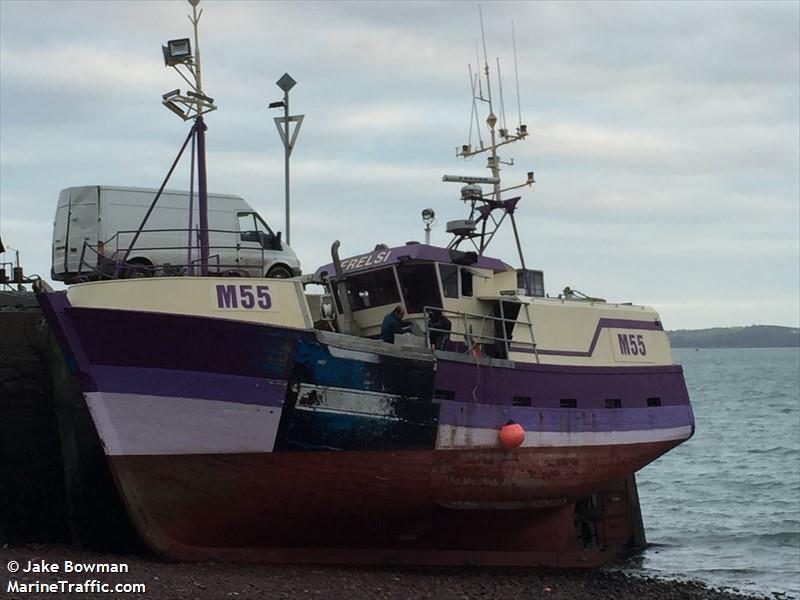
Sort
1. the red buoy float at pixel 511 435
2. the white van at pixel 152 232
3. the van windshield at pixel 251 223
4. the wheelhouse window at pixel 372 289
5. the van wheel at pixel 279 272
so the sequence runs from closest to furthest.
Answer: the red buoy float at pixel 511 435, the wheelhouse window at pixel 372 289, the white van at pixel 152 232, the van wheel at pixel 279 272, the van windshield at pixel 251 223

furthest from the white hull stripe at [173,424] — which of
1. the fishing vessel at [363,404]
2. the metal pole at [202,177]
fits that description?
the metal pole at [202,177]

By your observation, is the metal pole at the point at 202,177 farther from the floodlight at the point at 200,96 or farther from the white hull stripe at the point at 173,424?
the white hull stripe at the point at 173,424

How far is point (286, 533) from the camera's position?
59.0 feet

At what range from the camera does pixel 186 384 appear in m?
16.6

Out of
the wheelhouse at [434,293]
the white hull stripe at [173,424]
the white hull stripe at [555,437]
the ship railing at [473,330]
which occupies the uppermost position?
the wheelhouse at [434,293]

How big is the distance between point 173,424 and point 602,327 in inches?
375

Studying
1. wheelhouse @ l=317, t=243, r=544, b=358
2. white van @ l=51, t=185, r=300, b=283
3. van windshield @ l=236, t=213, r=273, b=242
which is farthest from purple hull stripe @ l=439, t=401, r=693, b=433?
van windshield @ l=236, t=213, r=273, b=242

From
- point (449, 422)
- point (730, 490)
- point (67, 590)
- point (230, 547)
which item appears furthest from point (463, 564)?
point (730, 490)

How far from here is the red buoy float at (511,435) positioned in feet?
64.0

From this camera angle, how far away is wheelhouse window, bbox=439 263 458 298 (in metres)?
20.7

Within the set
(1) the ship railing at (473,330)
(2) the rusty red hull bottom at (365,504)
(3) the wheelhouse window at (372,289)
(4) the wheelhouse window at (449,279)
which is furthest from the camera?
(3) the wheelhouse window at (372,289)

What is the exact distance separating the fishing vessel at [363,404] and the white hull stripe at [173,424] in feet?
0.08

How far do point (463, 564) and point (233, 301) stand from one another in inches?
263

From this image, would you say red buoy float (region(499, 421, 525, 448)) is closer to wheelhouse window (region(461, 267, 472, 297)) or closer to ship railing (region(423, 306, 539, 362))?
ship railing (region(423, 306, 539, 362))
